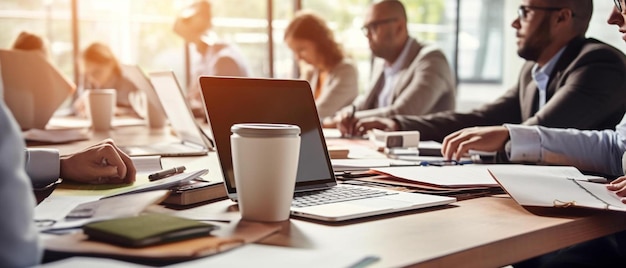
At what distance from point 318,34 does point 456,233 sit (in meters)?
3.80

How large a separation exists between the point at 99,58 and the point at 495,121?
330cm

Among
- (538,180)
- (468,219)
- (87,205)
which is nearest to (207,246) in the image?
(87,205)

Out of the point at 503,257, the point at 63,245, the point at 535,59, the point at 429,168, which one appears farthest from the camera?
the point at 535,59

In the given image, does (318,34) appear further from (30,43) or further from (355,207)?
(355,207)

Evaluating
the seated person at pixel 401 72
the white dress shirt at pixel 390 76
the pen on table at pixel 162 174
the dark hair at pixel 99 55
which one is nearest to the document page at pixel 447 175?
the pen on table at pixel 162 174

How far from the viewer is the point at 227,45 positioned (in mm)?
5199

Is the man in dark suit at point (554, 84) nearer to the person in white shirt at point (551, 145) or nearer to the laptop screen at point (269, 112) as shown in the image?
the person in white shirt at point (551, 145)

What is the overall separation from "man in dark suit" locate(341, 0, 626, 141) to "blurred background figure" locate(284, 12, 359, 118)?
165 centimetres

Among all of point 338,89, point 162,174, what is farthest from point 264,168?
point 338,89

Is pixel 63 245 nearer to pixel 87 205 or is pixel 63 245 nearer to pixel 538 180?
pixel 87 205

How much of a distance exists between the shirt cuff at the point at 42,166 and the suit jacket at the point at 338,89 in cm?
297

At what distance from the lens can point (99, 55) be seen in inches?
207

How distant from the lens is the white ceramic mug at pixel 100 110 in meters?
3.23

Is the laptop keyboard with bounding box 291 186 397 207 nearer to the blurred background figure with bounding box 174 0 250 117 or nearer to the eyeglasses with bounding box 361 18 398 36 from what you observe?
the eyeglasses with bounding box 361 18 398 36
